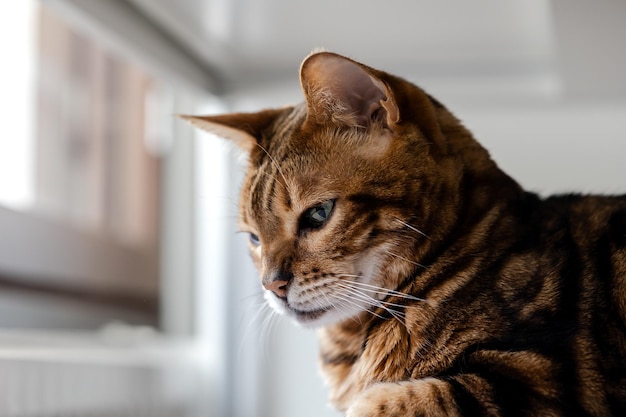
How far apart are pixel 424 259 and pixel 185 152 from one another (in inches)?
39.0

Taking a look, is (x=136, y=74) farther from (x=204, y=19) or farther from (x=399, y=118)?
(x=399, y=118)

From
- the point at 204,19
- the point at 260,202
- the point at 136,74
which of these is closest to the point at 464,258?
the point at 260,202

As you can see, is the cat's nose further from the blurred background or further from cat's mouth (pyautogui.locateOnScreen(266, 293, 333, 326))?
the blurred background

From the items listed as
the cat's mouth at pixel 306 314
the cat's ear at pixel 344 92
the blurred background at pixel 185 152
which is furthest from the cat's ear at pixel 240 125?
the cat's mouth at pixel 306 314

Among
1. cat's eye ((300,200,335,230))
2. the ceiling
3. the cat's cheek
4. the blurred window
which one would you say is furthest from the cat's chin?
the blurred window

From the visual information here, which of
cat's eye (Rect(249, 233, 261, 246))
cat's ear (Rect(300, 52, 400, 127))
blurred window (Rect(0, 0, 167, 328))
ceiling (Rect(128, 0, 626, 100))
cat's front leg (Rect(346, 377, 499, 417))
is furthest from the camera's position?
blurred window (Rect(0, 0, 167, 328))

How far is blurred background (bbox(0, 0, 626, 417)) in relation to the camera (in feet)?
4.28

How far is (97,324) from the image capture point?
5.48 feet

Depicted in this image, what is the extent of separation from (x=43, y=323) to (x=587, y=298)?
102 cm

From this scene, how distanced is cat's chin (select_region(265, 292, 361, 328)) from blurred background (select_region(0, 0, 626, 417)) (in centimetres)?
18

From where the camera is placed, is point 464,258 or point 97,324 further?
point 97,324

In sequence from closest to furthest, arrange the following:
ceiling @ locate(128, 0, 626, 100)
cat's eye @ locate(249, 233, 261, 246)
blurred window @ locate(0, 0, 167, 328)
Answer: cat's eye @ locate(249, 233, 261, 246) → ceiling @ locate(128, 0, 626, 100) → blurred window @ locate(0, 0, 167, 328)

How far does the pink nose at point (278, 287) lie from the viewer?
1.00 meters

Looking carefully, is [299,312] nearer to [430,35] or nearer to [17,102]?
[430,35]
